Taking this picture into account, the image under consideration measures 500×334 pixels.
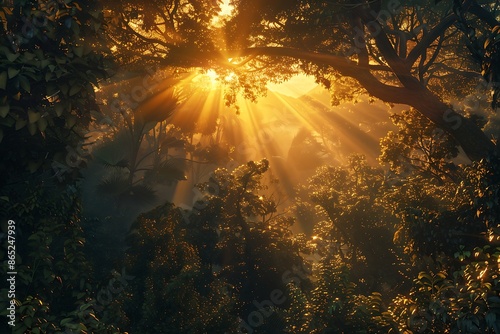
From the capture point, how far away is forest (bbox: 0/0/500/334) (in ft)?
16.3

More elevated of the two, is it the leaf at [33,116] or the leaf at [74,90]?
the leaf at [74,90]

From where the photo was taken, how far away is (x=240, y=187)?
18594 millimetres

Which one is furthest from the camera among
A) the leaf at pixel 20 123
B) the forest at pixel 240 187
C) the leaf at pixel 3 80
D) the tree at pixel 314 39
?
the tree at pixel 314 39

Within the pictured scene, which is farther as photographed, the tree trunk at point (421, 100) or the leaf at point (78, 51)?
the tree trunk at point (421, 100)

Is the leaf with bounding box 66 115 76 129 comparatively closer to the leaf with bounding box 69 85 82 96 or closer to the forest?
the forest

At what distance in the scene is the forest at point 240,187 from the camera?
16.3 ft

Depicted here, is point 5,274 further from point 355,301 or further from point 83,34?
point 355,301

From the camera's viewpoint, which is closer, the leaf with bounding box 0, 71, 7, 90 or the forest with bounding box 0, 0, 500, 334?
the leaf with bounding box 0, 71, 7, 90

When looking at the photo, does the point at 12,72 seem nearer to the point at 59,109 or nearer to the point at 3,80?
the point at 3,80

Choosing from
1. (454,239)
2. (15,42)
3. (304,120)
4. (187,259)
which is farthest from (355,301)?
(304,120)

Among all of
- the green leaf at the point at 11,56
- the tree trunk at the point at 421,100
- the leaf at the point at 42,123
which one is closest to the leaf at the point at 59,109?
the leaf at the point at 42,123

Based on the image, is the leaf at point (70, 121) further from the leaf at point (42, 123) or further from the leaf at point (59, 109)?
the leaf at point (42, 123)

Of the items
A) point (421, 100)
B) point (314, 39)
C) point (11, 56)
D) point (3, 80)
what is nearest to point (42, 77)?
point (11, 56)

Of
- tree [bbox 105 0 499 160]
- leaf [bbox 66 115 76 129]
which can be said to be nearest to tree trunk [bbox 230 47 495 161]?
Result: tree [bbox 105 0 499 160]
